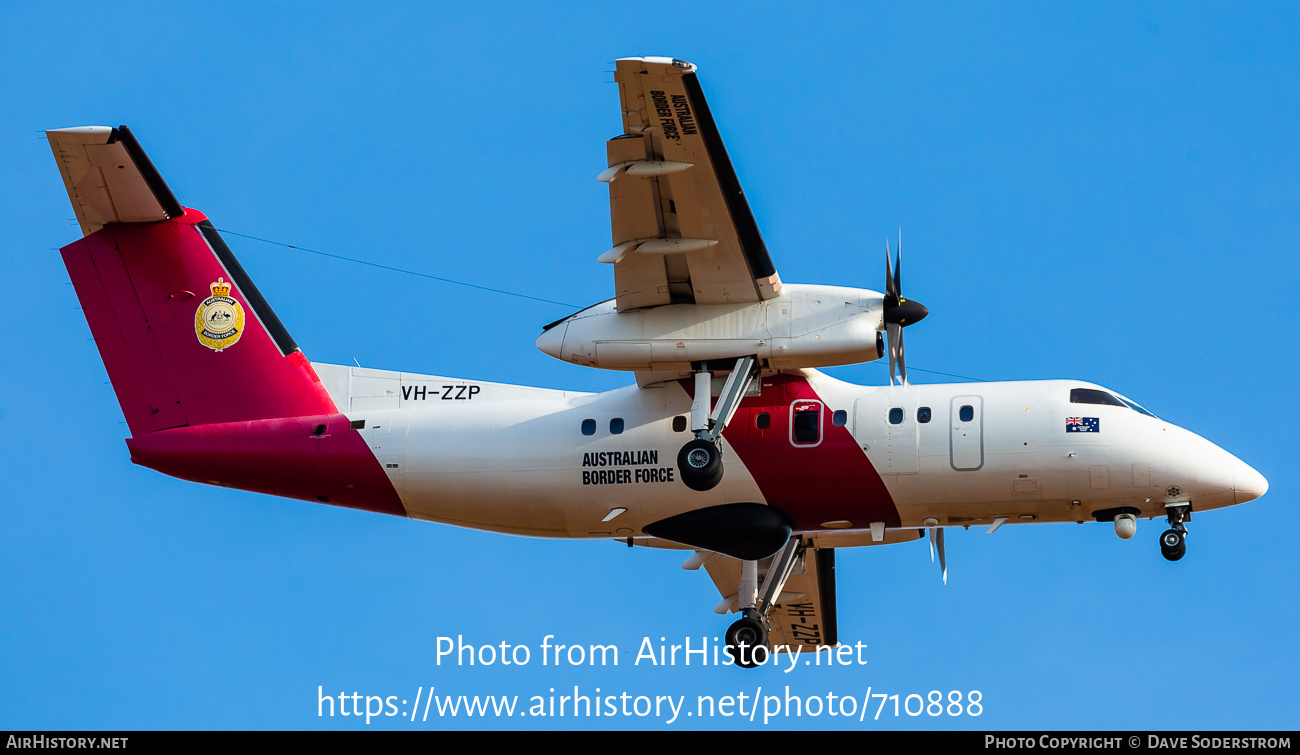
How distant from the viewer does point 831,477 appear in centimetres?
1788

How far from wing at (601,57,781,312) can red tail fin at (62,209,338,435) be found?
471 cm

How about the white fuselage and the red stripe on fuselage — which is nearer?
the white fuselage

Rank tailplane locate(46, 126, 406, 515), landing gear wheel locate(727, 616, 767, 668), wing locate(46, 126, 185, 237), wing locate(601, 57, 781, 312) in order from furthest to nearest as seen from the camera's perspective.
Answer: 1. landing gear wheel locate(727, 616, 767, 668)
2. tailplane locate(46, 126, 406, 515)
3. wing locate(46, 126, 185, 237)
4. wing locate(601, 57, 781, 312)

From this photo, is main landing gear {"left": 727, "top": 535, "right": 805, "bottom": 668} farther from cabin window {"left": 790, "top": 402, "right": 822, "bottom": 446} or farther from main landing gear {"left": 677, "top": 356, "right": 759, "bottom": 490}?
main landing gear {"left": 677, "top": 356, "right": 759, "bottom": 490}

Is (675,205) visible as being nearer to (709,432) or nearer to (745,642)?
(709,432)

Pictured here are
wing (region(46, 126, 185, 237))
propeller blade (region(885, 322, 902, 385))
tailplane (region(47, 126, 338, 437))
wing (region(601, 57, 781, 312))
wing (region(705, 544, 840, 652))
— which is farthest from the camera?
wing (region(705, 544, 840, 652))

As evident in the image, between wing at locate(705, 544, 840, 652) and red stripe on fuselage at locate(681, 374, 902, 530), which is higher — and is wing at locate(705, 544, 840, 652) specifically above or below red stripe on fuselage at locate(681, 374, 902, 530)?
below

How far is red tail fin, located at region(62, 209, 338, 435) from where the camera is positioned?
19469mm

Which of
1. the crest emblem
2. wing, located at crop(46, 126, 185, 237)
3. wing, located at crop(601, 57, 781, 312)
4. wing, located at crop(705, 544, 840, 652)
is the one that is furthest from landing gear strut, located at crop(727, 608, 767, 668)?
wing, located at crop(46, 126, 185, 237)

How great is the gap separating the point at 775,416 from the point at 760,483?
81cm

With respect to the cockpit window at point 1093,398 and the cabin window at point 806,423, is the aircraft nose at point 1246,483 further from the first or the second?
the cabin window at point 806,423
